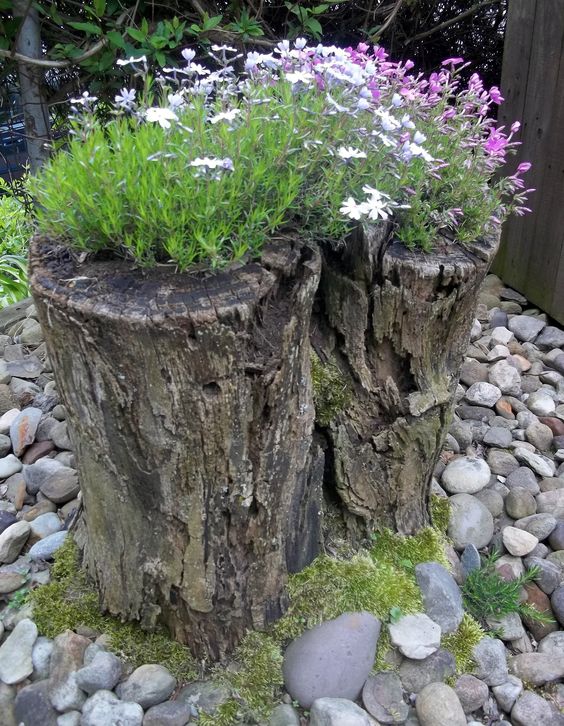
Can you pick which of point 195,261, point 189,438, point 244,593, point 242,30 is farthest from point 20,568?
point 242,30

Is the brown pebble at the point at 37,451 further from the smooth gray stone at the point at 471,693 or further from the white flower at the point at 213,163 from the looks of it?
the smooth gray stone at the point at 471,693

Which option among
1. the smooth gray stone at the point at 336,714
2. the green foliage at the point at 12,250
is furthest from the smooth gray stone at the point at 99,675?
the green foliage at the point at 12,250

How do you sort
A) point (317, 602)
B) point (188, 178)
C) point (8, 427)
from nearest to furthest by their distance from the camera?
point (188, 178)
point (317, 602)
point (8, 427)

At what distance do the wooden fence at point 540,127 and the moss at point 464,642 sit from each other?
243 cm

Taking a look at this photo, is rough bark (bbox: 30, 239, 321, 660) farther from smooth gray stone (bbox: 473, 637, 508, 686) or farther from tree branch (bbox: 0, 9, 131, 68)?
tree branch (bbox: 0, 9, 131, 68)

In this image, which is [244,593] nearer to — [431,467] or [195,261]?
[431,467]

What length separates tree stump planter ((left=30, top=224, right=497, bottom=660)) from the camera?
1.60 meters

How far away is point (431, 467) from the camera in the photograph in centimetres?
238

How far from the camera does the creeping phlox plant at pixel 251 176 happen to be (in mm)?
1606

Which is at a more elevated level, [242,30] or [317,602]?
[242,30]

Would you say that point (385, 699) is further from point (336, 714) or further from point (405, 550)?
point (405, 550)

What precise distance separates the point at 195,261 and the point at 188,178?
0.20 metres

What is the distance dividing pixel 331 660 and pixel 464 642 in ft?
1.60

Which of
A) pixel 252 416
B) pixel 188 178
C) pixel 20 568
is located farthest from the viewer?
pixel 20 568
